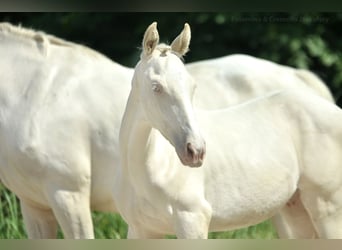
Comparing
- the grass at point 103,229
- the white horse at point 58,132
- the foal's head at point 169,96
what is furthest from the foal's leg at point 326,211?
the grass at point 103,229

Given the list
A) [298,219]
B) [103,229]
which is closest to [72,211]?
[298,219]

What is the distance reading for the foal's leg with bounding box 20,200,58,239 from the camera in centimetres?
463

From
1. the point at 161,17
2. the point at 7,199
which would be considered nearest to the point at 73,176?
the point at 7,199

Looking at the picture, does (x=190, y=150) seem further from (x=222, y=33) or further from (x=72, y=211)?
(x=222, y=33)

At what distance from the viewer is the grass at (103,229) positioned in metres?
5.79

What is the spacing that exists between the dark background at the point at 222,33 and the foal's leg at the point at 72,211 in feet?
14.6

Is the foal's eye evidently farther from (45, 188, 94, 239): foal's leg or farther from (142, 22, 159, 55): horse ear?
(45, 188, 94, 239): foal's leg

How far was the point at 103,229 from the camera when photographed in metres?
5.89

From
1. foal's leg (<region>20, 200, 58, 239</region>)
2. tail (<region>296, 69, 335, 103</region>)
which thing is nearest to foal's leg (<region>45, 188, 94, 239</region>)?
foal's leg (<region>20, 200, 58, 239</region>)

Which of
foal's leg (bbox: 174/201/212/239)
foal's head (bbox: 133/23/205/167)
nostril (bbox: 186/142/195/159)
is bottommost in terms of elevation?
foal's leg (bbox: 174/201/212/239)

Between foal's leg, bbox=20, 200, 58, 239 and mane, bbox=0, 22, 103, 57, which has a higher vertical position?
mane, bbox=0, 22, 103, 57

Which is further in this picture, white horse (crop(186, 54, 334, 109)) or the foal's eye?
white horse (crop(186, 54, 334, 109))

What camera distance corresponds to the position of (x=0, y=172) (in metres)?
4.50

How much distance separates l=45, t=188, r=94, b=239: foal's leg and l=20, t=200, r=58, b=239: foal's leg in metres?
0.27
